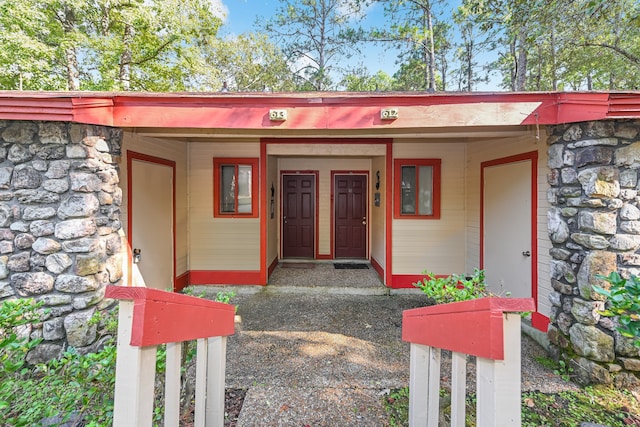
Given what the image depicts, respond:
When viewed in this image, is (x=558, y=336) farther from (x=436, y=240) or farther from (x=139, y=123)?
(x=139, y=123)

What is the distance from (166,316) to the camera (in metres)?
1.10

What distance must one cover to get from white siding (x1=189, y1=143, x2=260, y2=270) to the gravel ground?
0.84 m

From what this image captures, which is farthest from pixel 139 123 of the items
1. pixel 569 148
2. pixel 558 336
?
pixel 558 336

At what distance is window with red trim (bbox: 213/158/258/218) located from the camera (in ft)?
16.0

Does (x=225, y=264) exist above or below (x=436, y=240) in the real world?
below

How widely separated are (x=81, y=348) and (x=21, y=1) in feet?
34.0

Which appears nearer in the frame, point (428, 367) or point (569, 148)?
point (428, 367)

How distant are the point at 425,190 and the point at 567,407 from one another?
3.21 metres

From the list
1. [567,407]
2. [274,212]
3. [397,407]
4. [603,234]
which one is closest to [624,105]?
[603,234]

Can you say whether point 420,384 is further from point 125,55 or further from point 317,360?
point 125,55

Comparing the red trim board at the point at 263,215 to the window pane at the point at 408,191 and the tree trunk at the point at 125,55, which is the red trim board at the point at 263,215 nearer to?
the window pane at the point at 408,191

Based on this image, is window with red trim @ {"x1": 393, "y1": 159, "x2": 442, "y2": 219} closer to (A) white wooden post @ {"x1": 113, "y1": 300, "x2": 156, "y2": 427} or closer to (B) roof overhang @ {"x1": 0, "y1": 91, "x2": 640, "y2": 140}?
(B) roof overhang @ {"x1": 0, "y1": 91, "x2": 640, "y2": 140}

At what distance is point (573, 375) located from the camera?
Answer: 259 centimetres

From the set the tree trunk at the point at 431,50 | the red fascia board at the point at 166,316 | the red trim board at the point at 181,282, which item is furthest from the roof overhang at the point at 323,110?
the tree trunk at the point at 431,50
